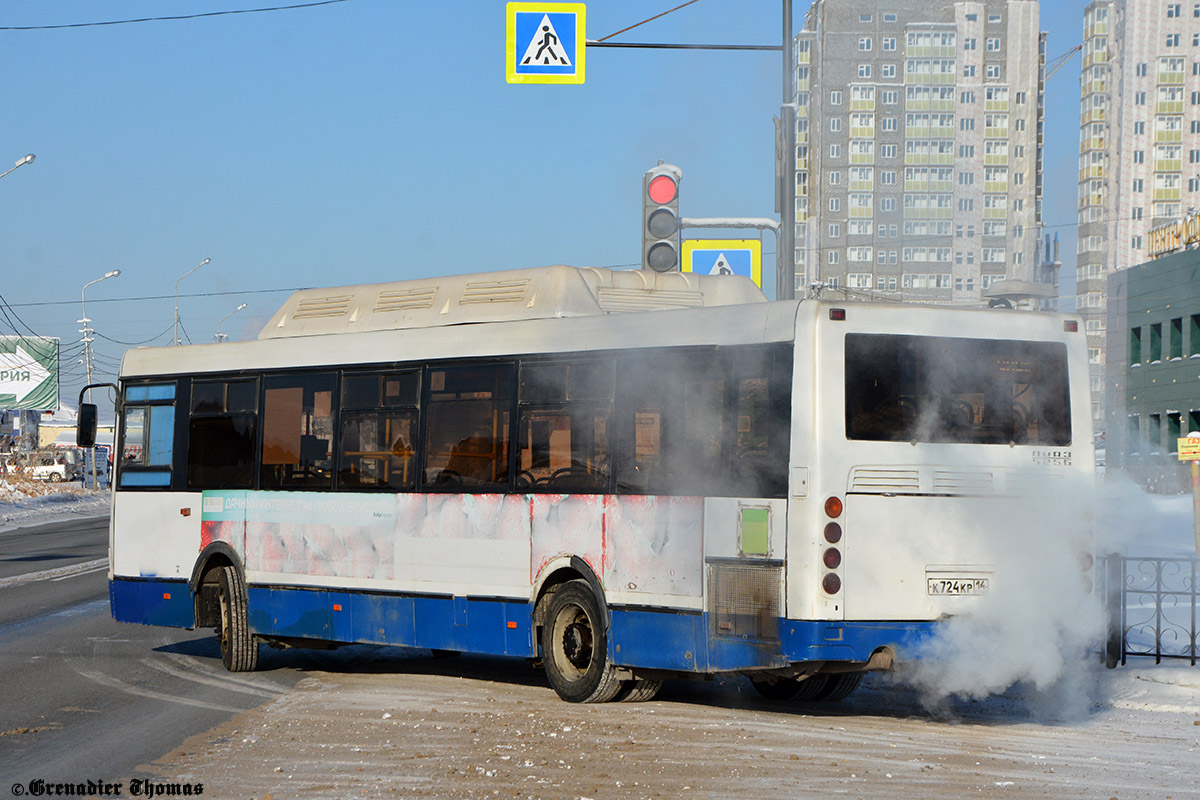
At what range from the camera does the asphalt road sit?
980 cm

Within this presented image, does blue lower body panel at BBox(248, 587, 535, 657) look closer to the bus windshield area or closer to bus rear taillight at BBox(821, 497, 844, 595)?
bus rear taillight at BBox(821, 497, 844, 595)

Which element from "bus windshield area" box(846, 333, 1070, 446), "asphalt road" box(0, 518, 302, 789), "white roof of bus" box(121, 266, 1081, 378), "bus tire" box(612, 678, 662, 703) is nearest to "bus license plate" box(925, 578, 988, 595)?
"bus windshield area" box(846, 333, 1070, 446)

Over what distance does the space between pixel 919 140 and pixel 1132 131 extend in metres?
21.3

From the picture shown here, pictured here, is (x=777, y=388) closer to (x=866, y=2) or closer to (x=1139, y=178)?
(x=866, y=2)

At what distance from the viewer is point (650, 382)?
1162cm

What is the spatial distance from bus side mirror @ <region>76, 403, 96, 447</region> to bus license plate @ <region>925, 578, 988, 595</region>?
8.76 metres

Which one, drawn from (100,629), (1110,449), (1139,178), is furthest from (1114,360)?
(1139,178)

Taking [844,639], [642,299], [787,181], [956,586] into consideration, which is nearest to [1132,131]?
[787,181]

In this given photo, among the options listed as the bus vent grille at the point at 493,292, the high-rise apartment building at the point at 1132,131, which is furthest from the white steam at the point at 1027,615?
the high-rise apartment building at the point at 1132,131

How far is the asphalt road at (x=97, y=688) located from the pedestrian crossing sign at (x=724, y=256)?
796cm

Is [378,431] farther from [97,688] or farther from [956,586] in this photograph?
[956,586]

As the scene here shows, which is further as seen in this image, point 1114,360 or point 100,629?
point 1114,360

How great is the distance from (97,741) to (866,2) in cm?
14138

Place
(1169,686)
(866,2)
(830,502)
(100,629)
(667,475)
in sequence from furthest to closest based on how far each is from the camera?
(866,2) < (100,629) < (1169,686) < (667,475) < (830,502)
